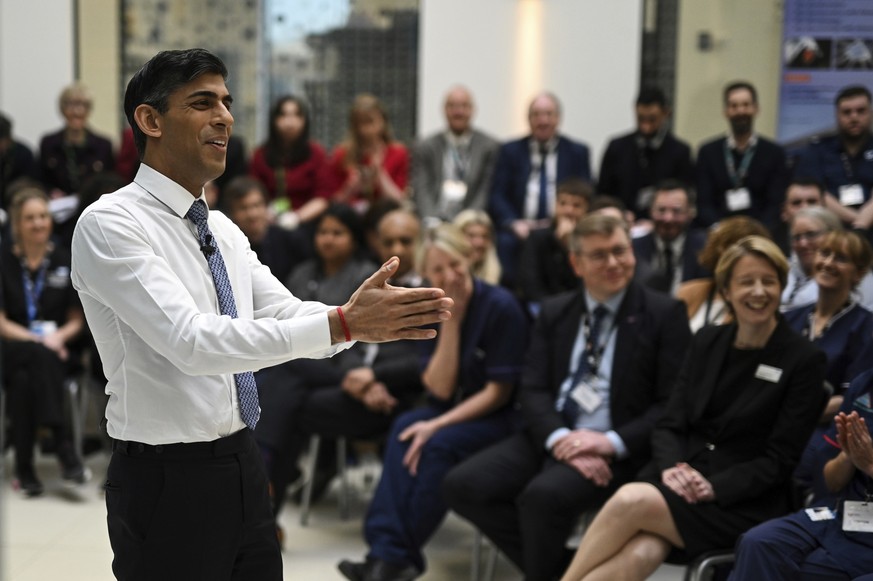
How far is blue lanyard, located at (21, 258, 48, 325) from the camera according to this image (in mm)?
5555

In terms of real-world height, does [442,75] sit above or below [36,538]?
above

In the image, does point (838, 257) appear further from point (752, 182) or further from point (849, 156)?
→ point (752, 182)

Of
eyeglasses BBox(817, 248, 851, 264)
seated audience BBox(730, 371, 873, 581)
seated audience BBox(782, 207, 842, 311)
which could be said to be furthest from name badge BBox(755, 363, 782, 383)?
seated audience BBox(782, 207, 842, 311)

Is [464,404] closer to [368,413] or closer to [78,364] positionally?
[368,413]

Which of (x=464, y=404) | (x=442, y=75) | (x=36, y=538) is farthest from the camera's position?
(x=442, y=75)

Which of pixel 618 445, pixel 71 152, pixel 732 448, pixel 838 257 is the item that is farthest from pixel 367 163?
pixel 732 448

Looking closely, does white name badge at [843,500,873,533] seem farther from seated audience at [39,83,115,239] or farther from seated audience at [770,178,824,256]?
seated audience at [39,83,115,239]

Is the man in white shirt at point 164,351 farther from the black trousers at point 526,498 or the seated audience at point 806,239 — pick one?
the seated audience at point 806,239

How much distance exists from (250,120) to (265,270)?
18.8 ft

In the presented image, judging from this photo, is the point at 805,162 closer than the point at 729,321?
No

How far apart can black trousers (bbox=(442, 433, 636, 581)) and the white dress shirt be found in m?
1.68

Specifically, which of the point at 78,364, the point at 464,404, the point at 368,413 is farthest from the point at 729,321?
the point at 78,364

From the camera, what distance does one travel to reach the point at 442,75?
24.0 ft

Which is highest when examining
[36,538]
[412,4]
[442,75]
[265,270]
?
[412,4]
